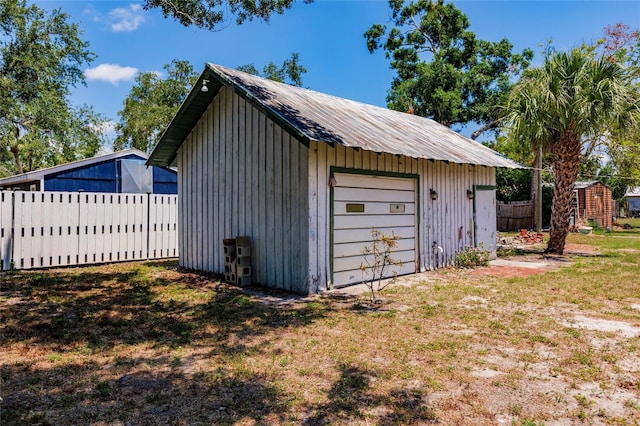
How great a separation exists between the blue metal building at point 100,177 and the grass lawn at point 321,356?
28.6ft

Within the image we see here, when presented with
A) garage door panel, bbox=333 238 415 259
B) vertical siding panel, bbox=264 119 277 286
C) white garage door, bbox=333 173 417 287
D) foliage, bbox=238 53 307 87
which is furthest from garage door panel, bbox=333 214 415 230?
foliage, bbox=238 53 307 87

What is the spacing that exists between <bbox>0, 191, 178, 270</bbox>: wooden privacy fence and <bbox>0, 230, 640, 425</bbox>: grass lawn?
2523 mm

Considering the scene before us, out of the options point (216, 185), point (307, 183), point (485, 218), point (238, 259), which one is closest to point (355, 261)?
point (307, 183)

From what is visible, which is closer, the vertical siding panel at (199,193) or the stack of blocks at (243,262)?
the stack of blocks at (243,262)

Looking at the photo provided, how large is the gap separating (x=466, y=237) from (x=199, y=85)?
753cm

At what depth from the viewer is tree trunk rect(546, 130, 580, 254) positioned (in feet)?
41.7

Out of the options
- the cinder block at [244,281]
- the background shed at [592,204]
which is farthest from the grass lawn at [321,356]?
the background shed at [592,204]

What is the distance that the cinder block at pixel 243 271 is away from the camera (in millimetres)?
A: 8109

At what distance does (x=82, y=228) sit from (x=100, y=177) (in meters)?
6.49

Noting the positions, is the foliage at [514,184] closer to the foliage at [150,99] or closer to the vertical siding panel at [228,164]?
the vertical siding panel at [228,164]

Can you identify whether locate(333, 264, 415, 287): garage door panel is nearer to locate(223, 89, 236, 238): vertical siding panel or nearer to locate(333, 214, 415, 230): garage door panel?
locate(333, 214, 415, 230): garage door panel

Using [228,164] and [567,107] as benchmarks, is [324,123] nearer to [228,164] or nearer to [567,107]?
[228,164]

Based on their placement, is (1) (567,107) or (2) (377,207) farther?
(1) (567,107)

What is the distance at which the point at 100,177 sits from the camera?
16250mm
